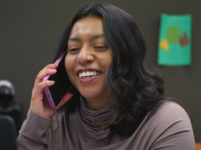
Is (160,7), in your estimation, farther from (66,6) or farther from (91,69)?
(91,69)

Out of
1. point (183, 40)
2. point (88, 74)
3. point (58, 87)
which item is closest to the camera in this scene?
point (88, 74)

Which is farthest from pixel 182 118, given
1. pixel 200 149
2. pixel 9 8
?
pixel 9 8

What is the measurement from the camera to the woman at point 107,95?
868 mm

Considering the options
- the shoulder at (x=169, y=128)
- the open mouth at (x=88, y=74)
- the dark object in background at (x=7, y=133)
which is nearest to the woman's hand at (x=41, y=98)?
the open mouth at (x=88, y=74)

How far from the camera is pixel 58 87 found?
1.04 metres

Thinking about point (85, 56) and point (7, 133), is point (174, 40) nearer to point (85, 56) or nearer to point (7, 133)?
point (85, 56)

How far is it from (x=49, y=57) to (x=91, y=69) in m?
0.75

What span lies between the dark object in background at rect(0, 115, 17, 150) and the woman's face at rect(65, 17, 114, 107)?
0.50 meters

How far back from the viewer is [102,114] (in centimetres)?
95

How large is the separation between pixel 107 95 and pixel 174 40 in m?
0.83

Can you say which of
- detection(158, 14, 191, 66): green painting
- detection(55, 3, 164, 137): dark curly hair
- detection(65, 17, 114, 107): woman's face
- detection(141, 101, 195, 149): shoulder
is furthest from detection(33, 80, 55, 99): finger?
detection(158, 14, 191, 66): green painting

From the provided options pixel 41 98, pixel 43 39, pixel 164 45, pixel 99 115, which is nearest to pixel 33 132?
pixel 41 98

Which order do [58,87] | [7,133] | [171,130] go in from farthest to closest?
[58,87] → [171,130] → [7,133]

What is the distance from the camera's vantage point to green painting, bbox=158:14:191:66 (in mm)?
1570
